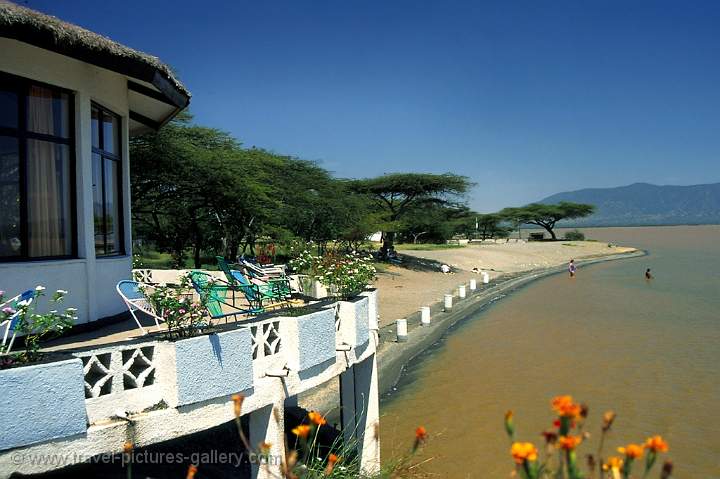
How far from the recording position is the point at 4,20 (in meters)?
5.47

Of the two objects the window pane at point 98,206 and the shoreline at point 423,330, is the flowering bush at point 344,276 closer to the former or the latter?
the shoreline at point 423,330

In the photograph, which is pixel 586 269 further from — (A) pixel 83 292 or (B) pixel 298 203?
(A) pixel 83 292

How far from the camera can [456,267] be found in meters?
45.8

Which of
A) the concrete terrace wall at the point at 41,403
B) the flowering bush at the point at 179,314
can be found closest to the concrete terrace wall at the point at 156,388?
the concrete terrace wall at the point at 41,403

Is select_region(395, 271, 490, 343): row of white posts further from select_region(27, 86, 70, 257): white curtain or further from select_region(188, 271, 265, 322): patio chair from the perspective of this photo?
select_region(27, 86, 70, 257): white curtain

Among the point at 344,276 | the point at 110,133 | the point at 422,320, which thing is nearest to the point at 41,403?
the point at 344,276

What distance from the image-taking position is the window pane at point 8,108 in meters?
6.05

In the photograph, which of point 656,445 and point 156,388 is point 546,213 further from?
point 656,445

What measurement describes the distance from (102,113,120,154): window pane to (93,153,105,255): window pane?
34 centimetres

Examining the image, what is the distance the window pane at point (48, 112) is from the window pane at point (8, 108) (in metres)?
0.15

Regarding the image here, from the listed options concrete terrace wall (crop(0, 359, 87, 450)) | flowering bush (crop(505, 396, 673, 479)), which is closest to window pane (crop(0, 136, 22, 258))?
concrete terrace wall (crop(0, 359, 87, 450))

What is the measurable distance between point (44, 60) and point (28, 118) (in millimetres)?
706

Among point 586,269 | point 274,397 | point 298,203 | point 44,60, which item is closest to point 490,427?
point 274,397

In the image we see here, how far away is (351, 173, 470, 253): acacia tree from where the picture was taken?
43.7 metres
